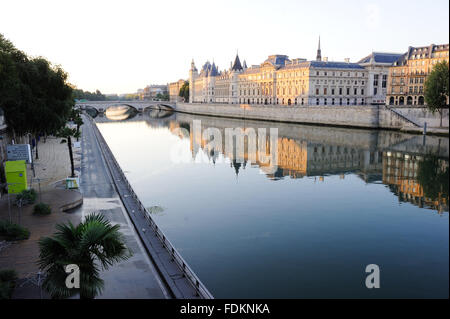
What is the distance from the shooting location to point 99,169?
2962cm

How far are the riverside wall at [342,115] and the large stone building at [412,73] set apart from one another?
22.3m

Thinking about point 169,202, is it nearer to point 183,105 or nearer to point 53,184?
point 53,184

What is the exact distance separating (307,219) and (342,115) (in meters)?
51.6

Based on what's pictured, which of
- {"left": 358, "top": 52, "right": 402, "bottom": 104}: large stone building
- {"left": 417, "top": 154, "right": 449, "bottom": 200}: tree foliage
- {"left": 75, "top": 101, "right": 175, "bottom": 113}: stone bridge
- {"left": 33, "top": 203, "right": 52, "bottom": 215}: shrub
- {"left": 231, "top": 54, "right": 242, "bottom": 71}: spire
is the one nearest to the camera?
{"left": 33, "top": 203, "right": 52, "bottom": 215}: shrub

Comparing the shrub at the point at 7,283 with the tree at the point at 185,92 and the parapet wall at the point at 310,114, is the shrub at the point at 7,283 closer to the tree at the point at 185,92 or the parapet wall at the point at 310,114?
the parapet wall at the point at 310,114

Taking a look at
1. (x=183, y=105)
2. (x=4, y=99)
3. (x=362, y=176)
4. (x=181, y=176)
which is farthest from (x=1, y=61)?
(x=183, y=105)

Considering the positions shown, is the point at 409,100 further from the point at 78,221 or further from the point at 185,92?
the point at 185,92

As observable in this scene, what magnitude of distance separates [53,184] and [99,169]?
5.52 metres

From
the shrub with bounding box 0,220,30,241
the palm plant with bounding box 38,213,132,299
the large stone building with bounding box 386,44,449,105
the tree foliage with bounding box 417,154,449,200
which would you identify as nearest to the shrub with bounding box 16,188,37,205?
the shrub with bounding box 0,220,30,241

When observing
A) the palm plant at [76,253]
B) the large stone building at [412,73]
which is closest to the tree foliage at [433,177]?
the palm plant at [76,253]

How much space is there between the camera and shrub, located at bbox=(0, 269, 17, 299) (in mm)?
9424

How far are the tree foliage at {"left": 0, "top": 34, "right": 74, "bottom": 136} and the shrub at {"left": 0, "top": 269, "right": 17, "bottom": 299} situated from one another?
1841cm

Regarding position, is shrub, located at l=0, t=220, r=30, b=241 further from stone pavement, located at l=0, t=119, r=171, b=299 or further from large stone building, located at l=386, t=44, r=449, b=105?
large stone building, located at l=386, t=44, r=449, b=105

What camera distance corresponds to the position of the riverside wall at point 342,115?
185ft
